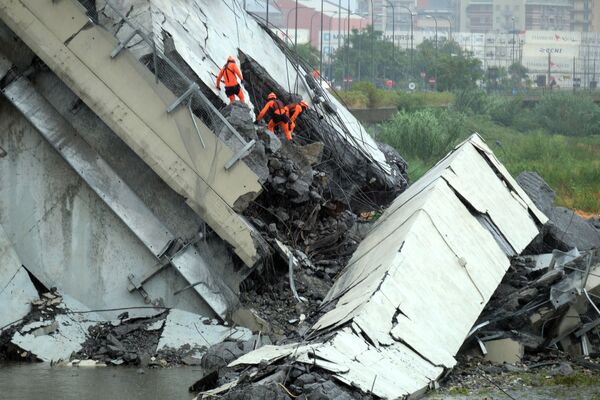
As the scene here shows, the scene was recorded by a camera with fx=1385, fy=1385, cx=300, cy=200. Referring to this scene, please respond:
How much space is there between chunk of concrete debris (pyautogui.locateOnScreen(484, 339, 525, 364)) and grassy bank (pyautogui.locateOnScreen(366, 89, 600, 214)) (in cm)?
1285

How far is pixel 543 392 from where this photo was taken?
42.6ft

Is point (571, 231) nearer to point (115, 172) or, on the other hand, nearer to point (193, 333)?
point (193, 333)

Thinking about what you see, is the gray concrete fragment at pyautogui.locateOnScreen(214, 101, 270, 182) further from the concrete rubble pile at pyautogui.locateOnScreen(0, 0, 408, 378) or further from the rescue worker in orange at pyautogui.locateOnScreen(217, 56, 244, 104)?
the rescue worker in orange at pyautogui.locateOnScreen(217, 56, 244, 104)

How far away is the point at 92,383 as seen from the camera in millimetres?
14312

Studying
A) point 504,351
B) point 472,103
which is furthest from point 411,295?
point 472,103

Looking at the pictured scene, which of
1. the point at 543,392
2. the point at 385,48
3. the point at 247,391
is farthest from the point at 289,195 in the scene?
the point at 385,48

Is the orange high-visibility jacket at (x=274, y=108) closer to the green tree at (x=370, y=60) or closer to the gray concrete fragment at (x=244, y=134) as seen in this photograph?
the gray concrete fragment at (x=244, y=134)

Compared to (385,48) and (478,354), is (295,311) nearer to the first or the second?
(478,354)

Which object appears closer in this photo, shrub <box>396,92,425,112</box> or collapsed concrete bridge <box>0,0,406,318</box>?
collapsed concrete bridge <box>0,0,406,318</box>

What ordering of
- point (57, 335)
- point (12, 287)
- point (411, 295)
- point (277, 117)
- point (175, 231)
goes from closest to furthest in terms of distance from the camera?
1. point (411, 295)
2. point (57, 335)
3. point (12, 287)
4. point (175, 231)
5. point (277, 117)

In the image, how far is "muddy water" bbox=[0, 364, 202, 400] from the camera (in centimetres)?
1366

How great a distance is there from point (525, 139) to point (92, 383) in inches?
1360

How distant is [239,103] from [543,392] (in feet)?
20.1

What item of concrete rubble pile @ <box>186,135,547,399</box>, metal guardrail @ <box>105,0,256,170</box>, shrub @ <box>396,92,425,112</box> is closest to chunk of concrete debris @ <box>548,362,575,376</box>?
concrete rubble pile @ <box>186,135,547,399</box>
